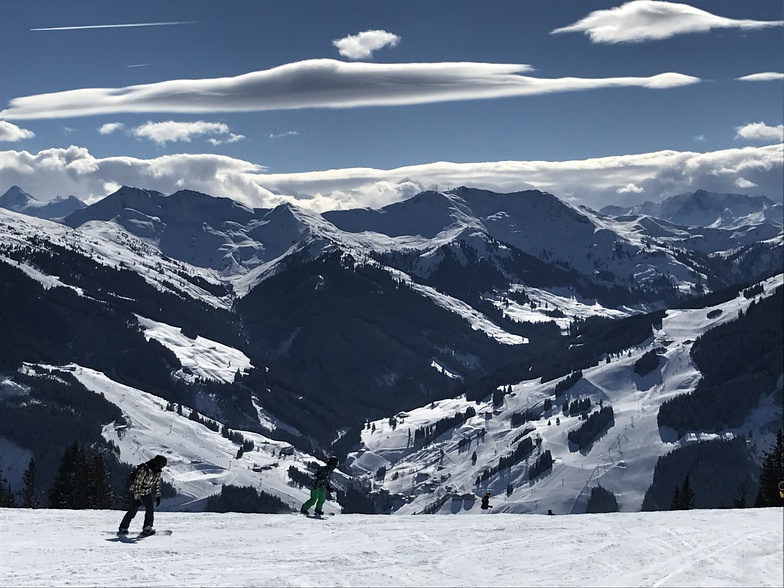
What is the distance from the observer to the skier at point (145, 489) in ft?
110

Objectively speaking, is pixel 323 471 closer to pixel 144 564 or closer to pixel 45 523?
pixel 45 523

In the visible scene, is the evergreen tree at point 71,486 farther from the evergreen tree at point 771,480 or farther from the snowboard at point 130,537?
the evergreen tree at point 771,480

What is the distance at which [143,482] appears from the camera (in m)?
33.7

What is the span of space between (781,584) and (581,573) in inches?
214

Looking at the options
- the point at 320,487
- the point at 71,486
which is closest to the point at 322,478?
the point at 320,487

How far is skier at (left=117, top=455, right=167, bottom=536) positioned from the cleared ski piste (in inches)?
35.3

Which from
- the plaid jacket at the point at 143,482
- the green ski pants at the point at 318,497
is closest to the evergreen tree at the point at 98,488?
the green ski pants at the point at 318,497

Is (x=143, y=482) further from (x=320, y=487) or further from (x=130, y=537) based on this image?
(x=320, y=487)

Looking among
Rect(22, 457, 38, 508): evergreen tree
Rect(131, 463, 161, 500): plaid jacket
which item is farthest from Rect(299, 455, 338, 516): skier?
Rect(22, 457, 38, 508): evergreen tree

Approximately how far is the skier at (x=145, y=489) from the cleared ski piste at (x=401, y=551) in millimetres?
896

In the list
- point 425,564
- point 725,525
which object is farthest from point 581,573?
point 725,525

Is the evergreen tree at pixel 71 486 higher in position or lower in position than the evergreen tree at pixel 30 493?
higher

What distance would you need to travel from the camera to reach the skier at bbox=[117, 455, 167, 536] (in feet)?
110

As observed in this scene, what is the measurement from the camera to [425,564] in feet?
97.9
